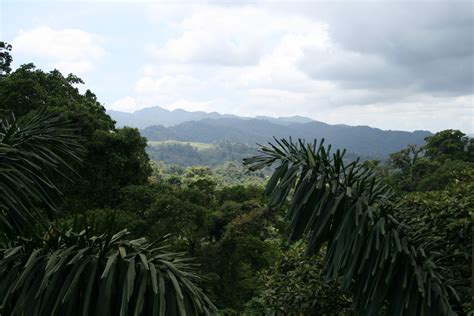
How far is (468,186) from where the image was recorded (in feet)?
12.0

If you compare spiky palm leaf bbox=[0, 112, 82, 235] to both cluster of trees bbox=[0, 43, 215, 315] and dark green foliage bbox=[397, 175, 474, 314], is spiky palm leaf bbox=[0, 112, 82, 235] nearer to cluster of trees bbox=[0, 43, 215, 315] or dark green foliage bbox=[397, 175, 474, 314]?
cluster of trees bbox=[0, 43, 215, 315]

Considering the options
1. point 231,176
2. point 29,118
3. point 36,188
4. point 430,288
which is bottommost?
point 231,176

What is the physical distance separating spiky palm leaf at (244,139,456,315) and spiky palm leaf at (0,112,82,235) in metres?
1.49

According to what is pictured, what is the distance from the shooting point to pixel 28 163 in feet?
9.74

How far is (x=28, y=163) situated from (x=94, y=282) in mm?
1203

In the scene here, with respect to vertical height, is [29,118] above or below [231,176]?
above

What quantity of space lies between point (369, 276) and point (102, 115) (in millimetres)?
13259

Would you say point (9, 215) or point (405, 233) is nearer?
point (9, 215)

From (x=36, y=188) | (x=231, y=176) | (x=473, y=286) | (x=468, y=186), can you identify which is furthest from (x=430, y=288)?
(x=231, y=176)

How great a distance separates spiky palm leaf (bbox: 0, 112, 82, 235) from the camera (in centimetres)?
279

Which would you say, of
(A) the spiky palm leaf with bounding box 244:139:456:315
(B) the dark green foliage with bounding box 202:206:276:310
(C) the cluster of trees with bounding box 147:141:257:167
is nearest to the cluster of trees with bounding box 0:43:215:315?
(A) the spiky palm leaf with bounding box 244:139:456:315

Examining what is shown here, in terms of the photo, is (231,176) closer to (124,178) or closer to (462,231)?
(124,178)

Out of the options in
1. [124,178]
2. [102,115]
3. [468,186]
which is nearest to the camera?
[468,186]

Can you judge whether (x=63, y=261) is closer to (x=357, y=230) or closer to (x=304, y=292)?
(x=357, y=230)
